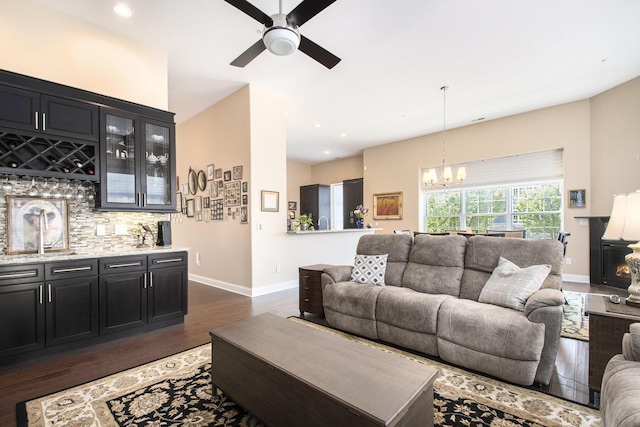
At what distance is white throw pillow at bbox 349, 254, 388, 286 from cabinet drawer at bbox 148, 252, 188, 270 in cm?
206

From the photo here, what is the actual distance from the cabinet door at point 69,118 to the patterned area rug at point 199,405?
92.7 inches

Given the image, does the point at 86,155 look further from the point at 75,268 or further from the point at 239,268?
the point at 239,268

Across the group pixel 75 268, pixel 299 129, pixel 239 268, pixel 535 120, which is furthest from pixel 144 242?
pixel 535 120

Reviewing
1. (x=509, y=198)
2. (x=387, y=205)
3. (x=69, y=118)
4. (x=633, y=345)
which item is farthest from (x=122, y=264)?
(x=509, y=198)

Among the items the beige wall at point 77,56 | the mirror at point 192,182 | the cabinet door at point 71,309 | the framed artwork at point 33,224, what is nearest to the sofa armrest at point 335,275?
the cabinet door at point 71,309

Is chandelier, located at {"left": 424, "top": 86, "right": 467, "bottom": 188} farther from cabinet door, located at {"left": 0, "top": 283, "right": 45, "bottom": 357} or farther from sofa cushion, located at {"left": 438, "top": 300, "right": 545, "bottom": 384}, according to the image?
cabinet door, located at {"left": 0, "top": 283, "right": 45, "bottom": 357}

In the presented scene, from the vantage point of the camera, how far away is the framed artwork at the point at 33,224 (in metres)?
2.79

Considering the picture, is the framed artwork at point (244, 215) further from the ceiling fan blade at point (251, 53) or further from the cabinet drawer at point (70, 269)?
the ceiling fan blade at point (251, 53)

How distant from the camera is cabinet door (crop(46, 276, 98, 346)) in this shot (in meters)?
2.65

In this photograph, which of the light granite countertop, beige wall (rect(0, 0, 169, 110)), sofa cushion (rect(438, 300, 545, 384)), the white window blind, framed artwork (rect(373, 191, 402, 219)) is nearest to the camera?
sofa cushion (rect(438, 300, 545, 384))

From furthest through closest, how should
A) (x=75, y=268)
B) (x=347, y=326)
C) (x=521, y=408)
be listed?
(x=347, y=326), (x=75, y=268), (x=521, y=408)

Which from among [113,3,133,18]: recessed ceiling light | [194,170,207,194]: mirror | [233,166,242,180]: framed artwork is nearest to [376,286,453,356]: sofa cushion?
[233,166,242,180]: framed artwork

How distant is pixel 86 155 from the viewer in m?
3.09

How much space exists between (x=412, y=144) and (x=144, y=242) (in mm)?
6597
